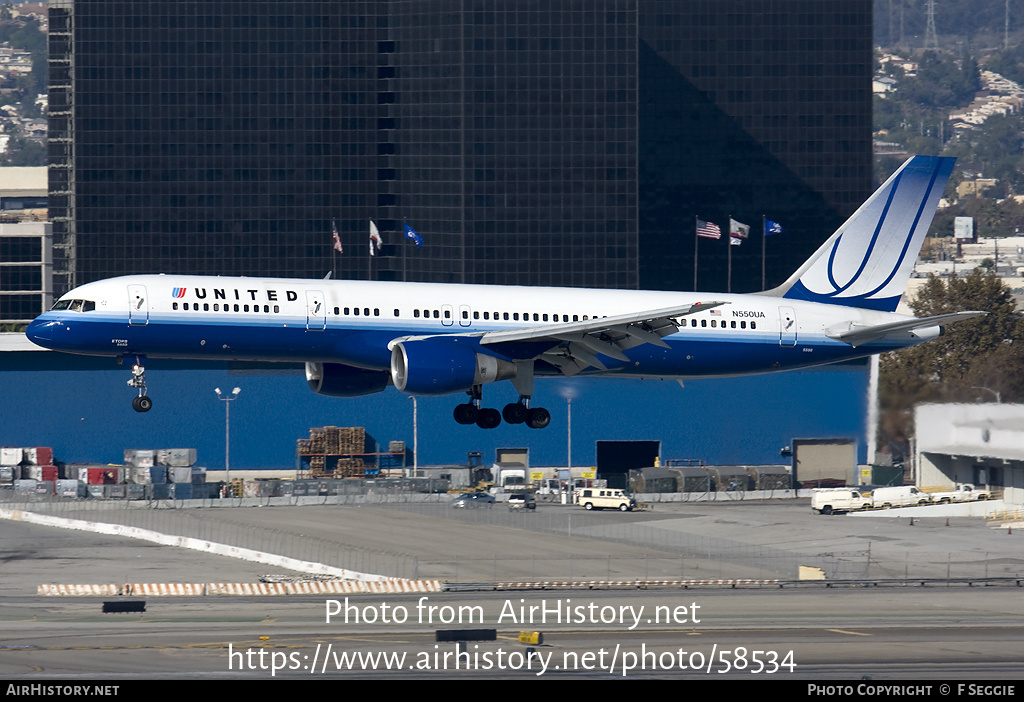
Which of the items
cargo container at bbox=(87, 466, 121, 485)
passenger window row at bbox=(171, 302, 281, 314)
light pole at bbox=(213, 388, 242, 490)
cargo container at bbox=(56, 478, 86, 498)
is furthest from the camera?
light pole at bbox=(213, 388, 242, 490)

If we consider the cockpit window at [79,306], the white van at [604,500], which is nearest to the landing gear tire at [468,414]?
the cockpit window at [79,306]

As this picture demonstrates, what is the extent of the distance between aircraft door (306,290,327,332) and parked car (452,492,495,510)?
67680mm

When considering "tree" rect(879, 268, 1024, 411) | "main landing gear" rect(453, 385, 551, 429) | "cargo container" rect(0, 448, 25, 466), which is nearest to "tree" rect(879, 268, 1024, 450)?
"tree" rect(879, 268, 1024, 411)

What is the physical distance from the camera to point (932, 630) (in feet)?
260

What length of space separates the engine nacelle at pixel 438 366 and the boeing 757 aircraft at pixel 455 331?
2.3 inches

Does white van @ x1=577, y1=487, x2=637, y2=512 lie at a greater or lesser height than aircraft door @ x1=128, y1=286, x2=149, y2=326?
lesser

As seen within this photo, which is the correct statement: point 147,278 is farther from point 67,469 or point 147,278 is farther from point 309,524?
point 67,469

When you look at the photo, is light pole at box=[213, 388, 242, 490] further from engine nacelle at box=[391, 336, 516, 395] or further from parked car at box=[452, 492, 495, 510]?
engine nacelle at box=[391, 336, 516, 395]

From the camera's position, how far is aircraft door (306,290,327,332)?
66.4m

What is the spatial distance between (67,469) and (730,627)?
272 feet

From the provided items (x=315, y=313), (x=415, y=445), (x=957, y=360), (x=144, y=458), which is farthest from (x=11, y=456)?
(x=315, y=313)

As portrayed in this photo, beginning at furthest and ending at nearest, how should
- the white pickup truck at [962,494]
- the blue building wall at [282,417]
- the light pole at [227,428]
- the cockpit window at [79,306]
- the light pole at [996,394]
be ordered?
the light pole at [227,428]
the blue building wall at [282,417]
the white pickup truck at [962,494]
the light pole at [996,394]
the cockpit window at [79,306]

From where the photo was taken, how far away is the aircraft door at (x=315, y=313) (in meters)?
66.4

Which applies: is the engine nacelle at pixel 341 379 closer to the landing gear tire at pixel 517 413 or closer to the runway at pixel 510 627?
the landing gear tire at pixel 517 413
